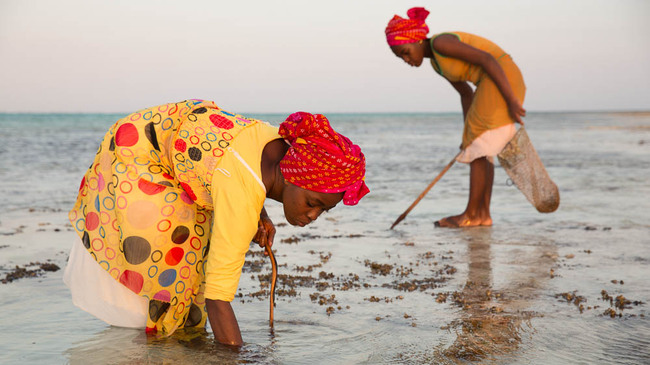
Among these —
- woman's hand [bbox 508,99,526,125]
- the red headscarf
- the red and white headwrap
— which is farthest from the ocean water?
the red headscarf

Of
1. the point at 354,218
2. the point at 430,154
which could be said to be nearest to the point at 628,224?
the point at 354,218

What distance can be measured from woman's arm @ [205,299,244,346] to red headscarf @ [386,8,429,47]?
12.0ft

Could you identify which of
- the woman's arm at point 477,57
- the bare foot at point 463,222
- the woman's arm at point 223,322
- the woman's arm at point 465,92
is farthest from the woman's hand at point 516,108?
the woman's arm at point 223,322

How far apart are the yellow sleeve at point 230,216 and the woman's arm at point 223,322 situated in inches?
3.9

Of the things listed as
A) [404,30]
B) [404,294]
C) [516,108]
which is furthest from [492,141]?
[404,294]

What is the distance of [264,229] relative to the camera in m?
3.10

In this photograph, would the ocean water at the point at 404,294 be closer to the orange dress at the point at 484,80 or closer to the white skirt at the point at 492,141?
the white skirt at the point at 492,141

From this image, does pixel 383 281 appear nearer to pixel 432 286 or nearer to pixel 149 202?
pixel 432 286

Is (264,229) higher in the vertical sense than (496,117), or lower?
lower

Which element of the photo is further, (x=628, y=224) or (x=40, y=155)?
(x=40, y=155)

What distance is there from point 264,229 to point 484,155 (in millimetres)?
3457

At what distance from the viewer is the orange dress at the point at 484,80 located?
586 cm

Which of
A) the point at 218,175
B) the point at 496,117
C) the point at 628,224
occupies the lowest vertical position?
the point at 628,224

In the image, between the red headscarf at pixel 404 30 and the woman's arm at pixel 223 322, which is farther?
the red headscarf at pixel 404 30
